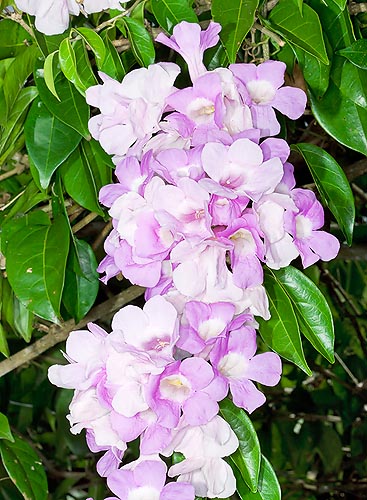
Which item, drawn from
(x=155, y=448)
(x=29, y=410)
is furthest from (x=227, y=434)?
(x=29, y=410)

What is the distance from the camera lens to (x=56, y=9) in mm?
586

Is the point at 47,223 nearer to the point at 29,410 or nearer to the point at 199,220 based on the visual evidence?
the point at 199,220

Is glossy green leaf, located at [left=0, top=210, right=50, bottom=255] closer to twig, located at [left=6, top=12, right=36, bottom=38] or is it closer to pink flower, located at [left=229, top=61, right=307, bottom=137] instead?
twig, located at [left=6, top=12, right=36, bottom=38]

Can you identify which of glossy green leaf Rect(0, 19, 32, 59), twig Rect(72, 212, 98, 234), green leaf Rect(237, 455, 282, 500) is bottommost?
green leaf Rect(237, 455, 282, 500)

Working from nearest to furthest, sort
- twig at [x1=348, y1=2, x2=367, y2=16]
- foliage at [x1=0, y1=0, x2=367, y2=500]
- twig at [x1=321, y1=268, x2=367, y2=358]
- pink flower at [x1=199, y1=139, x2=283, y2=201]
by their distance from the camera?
pink flower at [x1=199, y1=139, x2=283, y2=201]
foliage at [x1=0, y1=0, x2=367, y2=500]
twig at [x1=348, y1=2, x2=367, y2=16]
twig at [x1=321, y1=268, x2=367, y2=358]

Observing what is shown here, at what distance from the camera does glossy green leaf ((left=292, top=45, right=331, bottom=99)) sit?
623 millimetres

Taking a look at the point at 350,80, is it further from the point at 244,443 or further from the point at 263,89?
the point at 244,443

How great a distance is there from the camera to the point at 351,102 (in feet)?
2.10

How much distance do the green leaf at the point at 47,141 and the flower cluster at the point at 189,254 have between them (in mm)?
114

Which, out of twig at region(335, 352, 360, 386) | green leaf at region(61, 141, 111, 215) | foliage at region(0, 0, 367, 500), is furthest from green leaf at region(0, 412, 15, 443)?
twig at region(335, 352, 360, 386)

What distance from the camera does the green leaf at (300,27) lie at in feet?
1.89

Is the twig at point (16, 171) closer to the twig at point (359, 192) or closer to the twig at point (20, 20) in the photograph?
the twig at point (20, 20)

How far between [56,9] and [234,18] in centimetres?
13

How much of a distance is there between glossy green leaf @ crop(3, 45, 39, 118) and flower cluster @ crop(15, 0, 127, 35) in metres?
0.11
